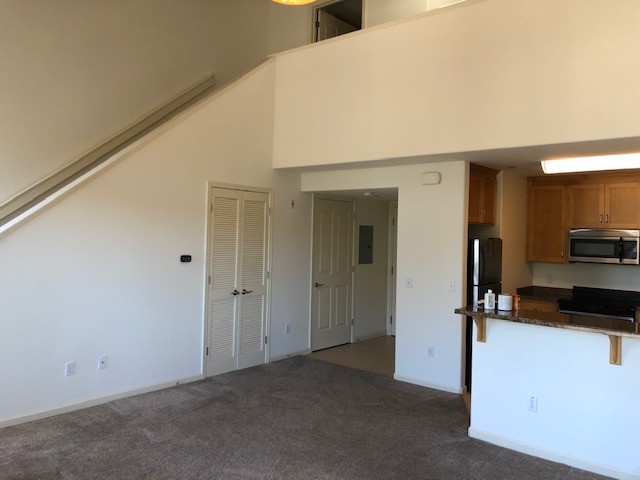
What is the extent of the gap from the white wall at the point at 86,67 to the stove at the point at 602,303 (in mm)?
5529

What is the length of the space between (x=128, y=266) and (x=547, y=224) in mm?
5056

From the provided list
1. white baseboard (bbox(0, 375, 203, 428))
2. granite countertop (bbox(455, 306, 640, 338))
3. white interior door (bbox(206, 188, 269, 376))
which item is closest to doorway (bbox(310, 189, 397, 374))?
white interior door (bbox(206, 188, 269, 376))

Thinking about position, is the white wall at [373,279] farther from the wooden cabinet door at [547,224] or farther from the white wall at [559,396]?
the white wall at [559,396]

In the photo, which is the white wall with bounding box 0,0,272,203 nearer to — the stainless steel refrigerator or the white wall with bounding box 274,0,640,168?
the white wall with bounding box 274,0,640,168

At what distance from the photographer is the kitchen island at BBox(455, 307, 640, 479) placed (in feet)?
10.4

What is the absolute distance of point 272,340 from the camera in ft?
19.5

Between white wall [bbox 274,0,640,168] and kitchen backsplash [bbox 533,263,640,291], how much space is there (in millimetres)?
2871

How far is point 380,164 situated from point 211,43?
10.7ft

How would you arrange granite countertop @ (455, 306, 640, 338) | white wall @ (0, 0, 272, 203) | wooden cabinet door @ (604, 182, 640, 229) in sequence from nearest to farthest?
granite countertop @ (455, 306, 640, 338) < white wall @ (0, 0, 272, 203) < wooden cabinet door @ (604, 182, 640, 229)

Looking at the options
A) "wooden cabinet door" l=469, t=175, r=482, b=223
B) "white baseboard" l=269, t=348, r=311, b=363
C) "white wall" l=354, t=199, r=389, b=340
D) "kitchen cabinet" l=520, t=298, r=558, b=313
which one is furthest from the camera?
"white wall" l=354, t=199, r=389, b=340

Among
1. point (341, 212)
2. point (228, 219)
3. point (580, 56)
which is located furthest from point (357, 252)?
point (580, 56)


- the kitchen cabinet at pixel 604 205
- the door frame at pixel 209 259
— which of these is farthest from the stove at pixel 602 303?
the door frame at pixel 209 259

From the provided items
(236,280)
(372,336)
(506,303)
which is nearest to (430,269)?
(506,303)

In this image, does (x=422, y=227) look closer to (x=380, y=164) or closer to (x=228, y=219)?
(x=380, y=164)
